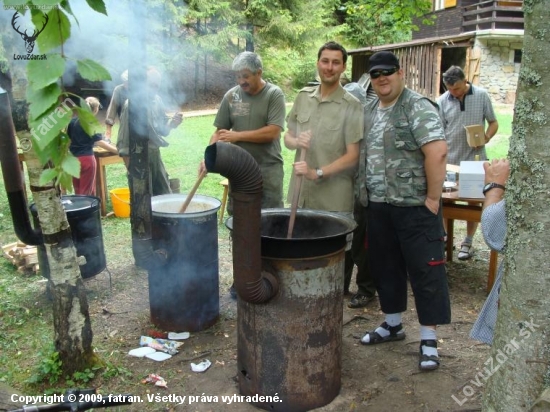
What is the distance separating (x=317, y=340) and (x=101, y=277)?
3253 millimetres

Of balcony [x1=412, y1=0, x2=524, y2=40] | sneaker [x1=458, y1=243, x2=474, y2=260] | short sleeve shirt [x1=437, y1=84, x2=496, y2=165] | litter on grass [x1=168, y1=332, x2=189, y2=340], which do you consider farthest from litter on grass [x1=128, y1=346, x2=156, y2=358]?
balcony [x1=412, y1=0, x2=524, y2=40]

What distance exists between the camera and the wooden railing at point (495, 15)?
20.2m

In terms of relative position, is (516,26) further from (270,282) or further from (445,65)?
(270,282)

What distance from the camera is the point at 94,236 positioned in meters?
4.66

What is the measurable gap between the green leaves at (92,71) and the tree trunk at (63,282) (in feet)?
6.16

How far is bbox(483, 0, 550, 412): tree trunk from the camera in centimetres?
182

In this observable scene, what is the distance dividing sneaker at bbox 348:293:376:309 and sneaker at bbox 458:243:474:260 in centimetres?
172

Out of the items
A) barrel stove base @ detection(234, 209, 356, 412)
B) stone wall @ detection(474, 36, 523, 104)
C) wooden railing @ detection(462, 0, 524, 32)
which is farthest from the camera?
stone wall @ detection(474, 36, 523, 104)

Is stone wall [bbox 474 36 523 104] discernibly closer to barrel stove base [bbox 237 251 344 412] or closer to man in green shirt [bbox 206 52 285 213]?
man in green shirt [bbox 206 52 285 213]

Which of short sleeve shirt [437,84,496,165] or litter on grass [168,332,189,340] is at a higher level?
short sleeve shirt [437,84,496,165]

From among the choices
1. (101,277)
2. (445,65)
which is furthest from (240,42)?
(101,277)

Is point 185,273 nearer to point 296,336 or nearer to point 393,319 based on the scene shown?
point 296,336

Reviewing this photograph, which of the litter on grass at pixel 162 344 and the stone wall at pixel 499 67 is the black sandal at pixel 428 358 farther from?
the stone wall at pixel 499 67

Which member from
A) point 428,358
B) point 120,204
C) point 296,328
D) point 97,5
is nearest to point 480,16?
point 120,204
